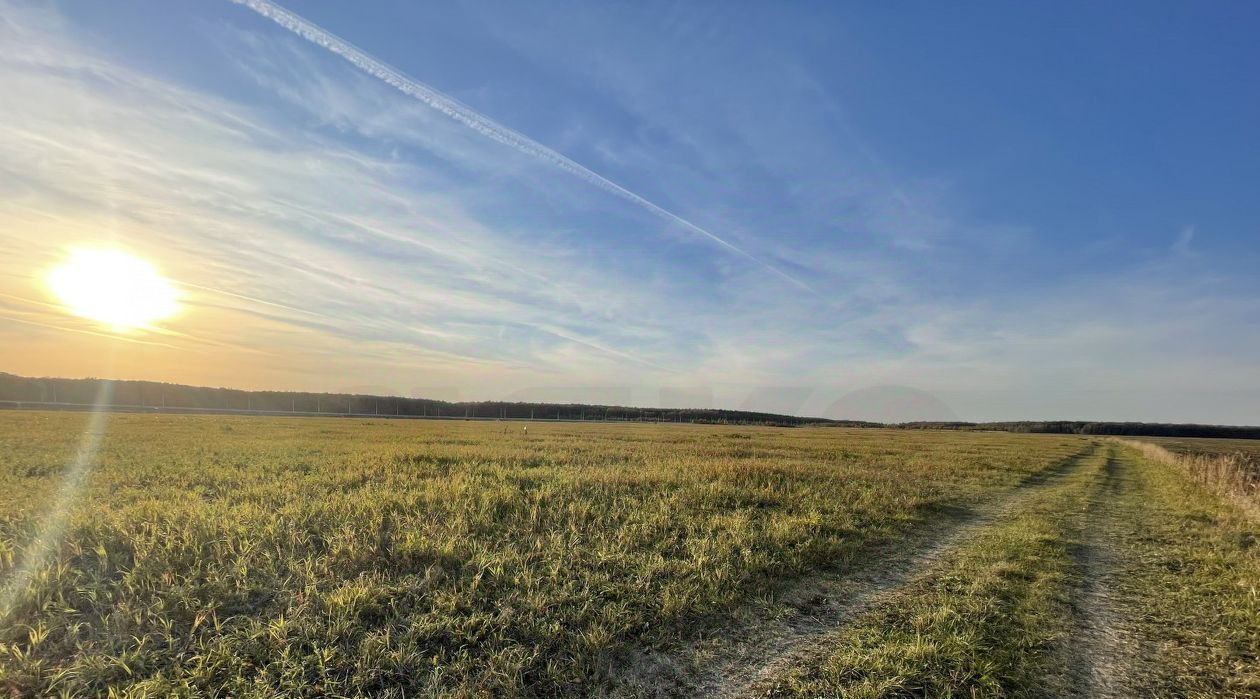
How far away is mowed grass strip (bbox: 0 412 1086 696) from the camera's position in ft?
14.9

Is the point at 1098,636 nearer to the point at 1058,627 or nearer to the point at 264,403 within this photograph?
the point at 1058,627

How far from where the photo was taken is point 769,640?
18.1 feet

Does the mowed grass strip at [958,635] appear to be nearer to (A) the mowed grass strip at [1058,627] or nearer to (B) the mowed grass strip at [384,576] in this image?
(A) the mowed grass strip at [1058,627]

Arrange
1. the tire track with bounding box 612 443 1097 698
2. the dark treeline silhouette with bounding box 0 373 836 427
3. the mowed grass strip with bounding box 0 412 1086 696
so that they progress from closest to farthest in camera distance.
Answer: the mowed grass strip with bounding box 0 412 1086 696
the tire track with bounding box 612 443 1097 698
the dark treeline silhouette with bounding box 0 373 836 427

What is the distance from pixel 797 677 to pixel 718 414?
165755 mm

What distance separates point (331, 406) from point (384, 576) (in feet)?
469

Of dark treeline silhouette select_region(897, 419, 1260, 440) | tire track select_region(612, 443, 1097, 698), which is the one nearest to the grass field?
tire track select_region(612, 443, 1097, 698)

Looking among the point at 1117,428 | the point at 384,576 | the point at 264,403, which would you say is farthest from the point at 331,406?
the point at 1117,428

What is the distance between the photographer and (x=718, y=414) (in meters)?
167

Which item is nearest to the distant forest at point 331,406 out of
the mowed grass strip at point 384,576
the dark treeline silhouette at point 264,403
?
the dark treeline silhouette at point 264,403

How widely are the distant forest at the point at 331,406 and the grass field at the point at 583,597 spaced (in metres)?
108

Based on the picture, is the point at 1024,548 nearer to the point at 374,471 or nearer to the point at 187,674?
the point at 187,674

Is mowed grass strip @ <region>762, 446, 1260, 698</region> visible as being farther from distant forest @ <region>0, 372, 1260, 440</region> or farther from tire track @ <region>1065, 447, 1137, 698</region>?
distant forest @ <region>0, 372, 1260, 440</region>

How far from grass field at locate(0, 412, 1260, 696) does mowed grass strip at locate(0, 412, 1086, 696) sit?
0.03 m
